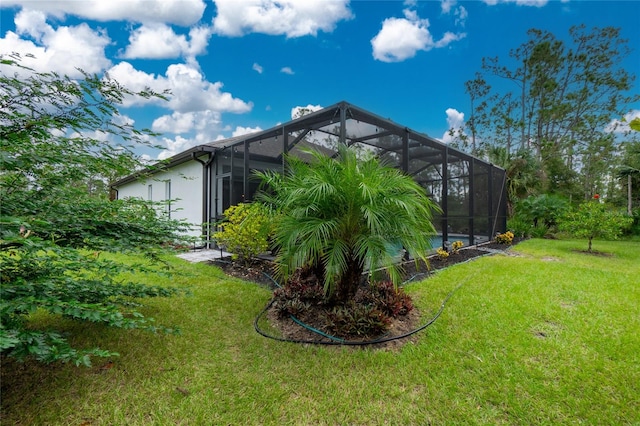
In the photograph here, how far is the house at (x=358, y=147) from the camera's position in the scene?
5609 mm

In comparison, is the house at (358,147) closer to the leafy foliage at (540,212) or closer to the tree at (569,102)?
the leafy foliage at (540,212)

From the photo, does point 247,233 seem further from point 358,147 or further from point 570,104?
point 570,104

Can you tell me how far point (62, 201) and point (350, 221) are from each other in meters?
2.51

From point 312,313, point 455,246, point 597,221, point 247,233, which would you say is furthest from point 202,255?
point 597,221

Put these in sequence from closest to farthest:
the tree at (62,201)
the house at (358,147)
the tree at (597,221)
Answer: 1. the tree at (62,201)
2. the house at (358,147)
3. the tree at (597,221)

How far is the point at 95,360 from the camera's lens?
238cm

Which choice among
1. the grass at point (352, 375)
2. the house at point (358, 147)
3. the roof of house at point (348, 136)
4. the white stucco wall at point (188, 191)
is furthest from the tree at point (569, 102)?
the white stucco wall at point (188, 191)

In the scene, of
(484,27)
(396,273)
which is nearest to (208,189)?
(396,273)

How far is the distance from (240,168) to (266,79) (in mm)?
4659

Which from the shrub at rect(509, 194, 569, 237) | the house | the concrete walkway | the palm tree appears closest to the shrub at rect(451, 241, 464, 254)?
the house

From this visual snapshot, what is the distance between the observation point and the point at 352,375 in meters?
2.32

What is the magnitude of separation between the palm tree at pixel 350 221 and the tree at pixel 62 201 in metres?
1.35

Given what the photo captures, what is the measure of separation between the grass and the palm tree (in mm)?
845

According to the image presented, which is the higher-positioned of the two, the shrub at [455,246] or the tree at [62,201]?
the tree at [62,201]
